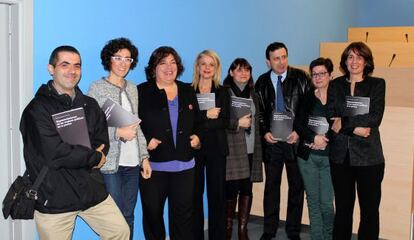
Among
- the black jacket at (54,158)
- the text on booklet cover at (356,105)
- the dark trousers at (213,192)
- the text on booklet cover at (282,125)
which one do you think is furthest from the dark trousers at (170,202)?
the text on booklet cover at (356,105)

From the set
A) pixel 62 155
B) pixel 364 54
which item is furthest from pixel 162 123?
pixel 364 54

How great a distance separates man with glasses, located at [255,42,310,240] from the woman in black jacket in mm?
180

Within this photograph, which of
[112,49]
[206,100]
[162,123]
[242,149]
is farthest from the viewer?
[242,149]

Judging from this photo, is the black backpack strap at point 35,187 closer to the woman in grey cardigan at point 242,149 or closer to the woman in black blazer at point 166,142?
the woman in black blazer at point 166,142

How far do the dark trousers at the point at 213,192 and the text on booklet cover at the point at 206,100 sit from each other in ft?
1.15

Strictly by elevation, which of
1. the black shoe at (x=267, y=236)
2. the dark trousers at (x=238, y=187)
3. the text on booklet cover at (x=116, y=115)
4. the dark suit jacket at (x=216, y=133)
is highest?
the text on booklet cover at (x=116, y=115)

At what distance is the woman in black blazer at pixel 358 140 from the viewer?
10.0ft

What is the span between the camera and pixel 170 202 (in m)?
3.05

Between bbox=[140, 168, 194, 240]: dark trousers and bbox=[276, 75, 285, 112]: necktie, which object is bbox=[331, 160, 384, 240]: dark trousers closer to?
bbox=[276, 75, 285, 112]: necktie

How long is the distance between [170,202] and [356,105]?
1.41m

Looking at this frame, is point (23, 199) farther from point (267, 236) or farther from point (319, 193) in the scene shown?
point (267, 236)

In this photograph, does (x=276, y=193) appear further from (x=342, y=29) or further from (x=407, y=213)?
(x=342, y=29)

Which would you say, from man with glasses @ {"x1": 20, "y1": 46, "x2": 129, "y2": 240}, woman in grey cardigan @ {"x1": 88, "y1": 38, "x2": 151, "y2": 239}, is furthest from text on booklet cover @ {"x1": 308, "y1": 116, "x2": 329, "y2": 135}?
man with glasses @ {"x1": 20, "y1": 46, "x2": 129, "y2": 240}

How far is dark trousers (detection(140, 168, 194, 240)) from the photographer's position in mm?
2947
